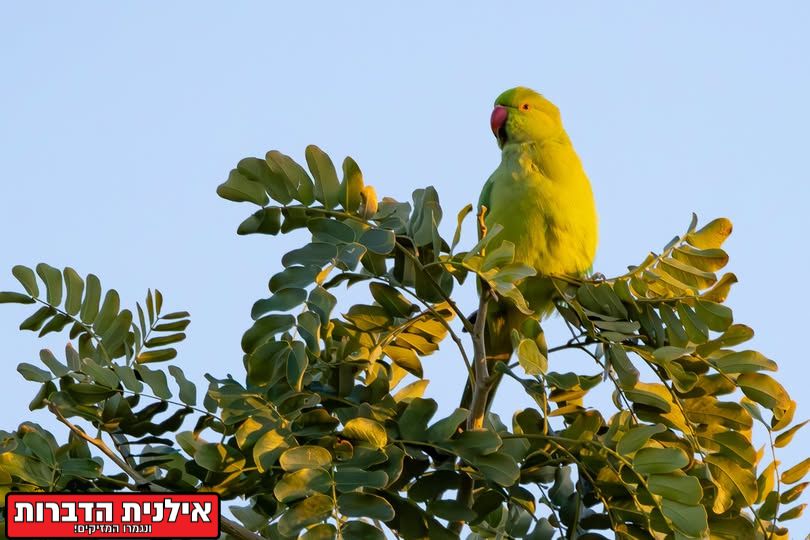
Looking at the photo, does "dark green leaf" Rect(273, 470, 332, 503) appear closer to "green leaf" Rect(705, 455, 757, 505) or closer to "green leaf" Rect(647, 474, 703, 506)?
"green leaf" Rect(647, 474, 703, 506)

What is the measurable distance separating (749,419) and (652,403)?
23 cm

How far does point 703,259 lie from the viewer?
2.17m

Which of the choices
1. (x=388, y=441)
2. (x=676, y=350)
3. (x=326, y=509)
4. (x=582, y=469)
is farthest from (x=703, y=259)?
(x=326, y=509)

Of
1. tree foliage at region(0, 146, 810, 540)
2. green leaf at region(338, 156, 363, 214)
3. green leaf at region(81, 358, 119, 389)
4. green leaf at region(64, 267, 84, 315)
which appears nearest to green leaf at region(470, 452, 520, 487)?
tree foliage at region(0, 146, 810, 540)

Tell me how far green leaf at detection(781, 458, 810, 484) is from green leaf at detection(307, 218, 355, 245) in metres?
1.13

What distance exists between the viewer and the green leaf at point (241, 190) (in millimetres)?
2014

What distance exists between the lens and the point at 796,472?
83.7 inches

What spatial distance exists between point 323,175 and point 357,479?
26.7 inches

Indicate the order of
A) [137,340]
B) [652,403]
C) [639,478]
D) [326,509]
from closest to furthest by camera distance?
[326,509]
[639,478]
[652,403]
[137,340]

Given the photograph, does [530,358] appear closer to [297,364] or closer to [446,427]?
[446,427]

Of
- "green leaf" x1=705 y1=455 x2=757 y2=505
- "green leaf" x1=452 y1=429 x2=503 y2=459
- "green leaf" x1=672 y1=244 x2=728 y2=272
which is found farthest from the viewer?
"green leaf" x1=672 y1=244 x2=728 y2=272

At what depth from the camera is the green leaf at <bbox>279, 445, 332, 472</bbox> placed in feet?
5.49

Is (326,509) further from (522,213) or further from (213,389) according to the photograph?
(522,213)

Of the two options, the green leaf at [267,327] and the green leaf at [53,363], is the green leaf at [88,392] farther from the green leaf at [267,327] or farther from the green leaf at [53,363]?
the green leaf at [267,327]
